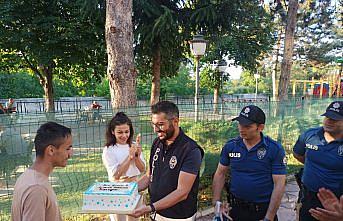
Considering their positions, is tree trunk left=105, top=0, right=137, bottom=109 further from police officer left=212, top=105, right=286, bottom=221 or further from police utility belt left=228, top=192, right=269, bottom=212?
police utility belt left=228, top=192, right=269, bottom=212

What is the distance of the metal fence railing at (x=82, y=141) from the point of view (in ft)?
10.7

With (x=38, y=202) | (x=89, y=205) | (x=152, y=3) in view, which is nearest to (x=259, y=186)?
(x=89, y=205)

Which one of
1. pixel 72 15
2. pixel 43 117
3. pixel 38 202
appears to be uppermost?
pixel 72 15

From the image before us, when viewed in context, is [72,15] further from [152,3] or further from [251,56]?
[251,56]

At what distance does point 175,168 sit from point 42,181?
93 centimetres

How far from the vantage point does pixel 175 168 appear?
221cm

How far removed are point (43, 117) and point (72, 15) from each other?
31.6 ft

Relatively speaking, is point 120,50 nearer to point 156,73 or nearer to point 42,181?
point 42,181

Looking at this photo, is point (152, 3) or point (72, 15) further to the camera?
point (72, 15)

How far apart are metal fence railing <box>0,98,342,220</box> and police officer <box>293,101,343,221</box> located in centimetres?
205

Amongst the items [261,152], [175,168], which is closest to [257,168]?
[261,152]

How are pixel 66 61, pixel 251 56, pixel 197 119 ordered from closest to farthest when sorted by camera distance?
pixel 197 119, pixel 66 61, pixel 251 56

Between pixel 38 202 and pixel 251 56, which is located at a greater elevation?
pixel 251 56

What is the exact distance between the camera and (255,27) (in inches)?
531
